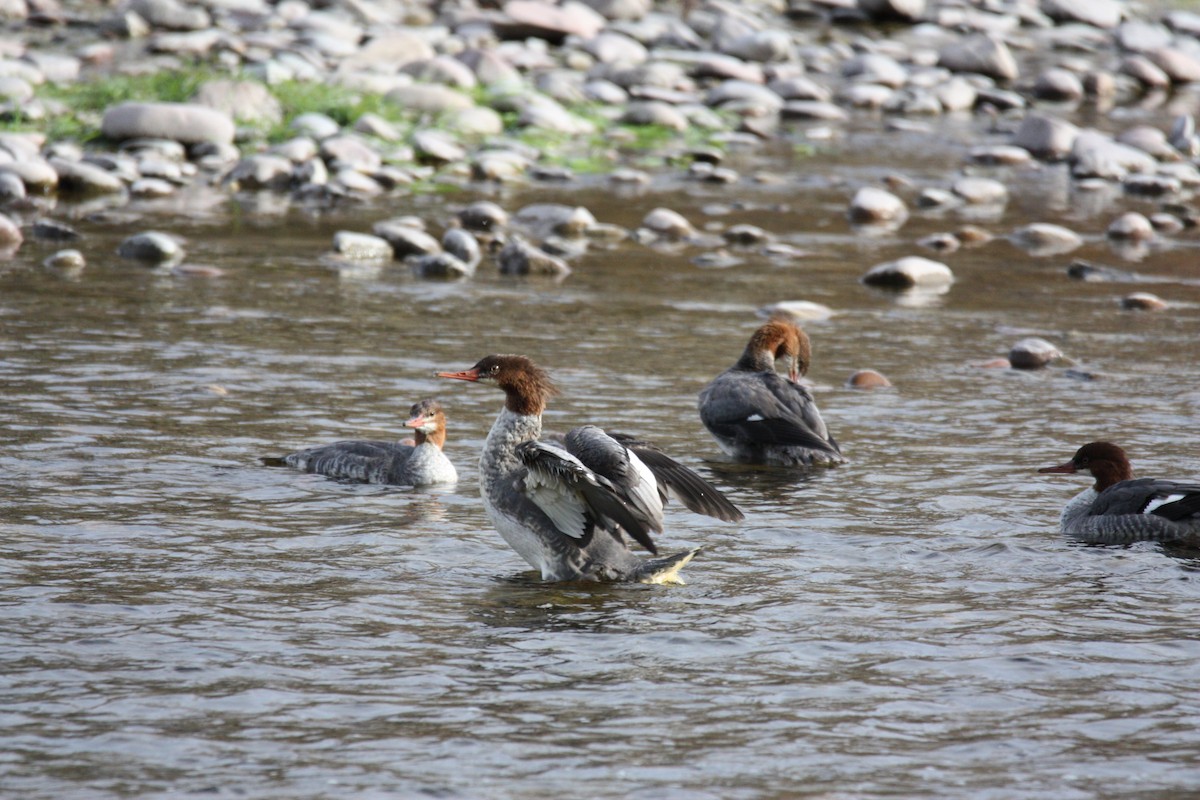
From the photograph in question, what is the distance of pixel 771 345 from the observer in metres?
10.2

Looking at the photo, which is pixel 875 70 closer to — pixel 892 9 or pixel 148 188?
pixel 892 9

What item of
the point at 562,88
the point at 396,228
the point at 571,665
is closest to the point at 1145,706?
the point at 571,665

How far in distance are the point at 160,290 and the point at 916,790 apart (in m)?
9.24

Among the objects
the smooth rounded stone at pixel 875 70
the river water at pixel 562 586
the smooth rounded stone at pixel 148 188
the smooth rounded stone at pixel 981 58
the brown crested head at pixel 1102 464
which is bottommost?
the river water at pixel 562 586

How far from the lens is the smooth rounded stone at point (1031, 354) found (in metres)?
11.4

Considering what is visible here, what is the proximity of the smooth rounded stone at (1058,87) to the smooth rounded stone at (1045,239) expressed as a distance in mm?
9879

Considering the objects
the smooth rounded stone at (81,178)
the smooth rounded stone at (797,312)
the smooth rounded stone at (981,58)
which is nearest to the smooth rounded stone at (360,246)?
the smooth rounded stone at (81,178)

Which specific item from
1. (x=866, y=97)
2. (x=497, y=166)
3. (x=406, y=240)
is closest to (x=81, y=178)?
(x=406, y=240)

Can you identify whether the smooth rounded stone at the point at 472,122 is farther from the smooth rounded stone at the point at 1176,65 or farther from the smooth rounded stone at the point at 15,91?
the smooth rounded stone at the point at 1176,65

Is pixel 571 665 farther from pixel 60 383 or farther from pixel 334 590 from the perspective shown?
pixel 60 383

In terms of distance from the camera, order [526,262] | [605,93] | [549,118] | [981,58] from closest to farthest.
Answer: [526,262] < [549,118] < [605,93] < [981,58]

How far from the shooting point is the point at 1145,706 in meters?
5.52

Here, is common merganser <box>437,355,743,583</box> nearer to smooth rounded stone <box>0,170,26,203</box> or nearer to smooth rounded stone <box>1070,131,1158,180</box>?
smooth rounded stone <box>0,170,26,203</box>

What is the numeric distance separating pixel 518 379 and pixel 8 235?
331 inches
